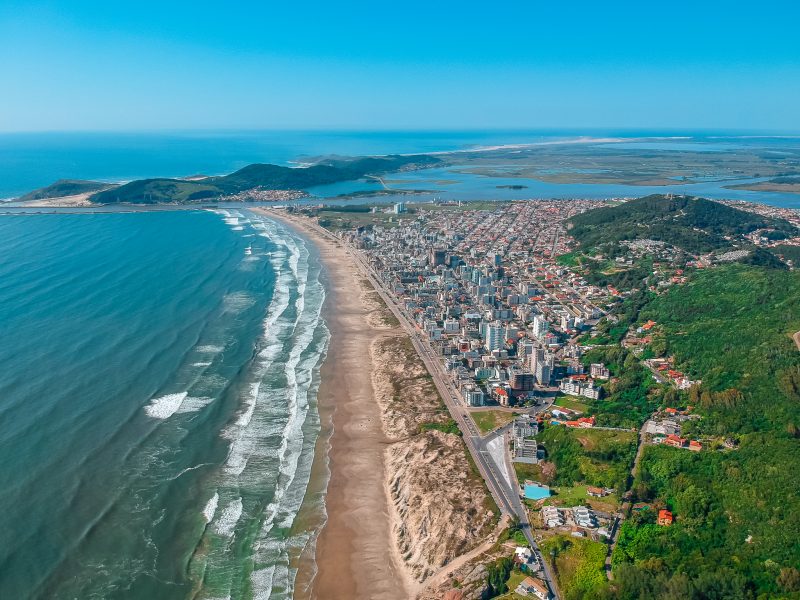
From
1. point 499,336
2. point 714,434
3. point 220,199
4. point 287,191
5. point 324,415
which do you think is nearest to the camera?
point 714,434

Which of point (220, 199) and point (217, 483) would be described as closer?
point (217, 483)

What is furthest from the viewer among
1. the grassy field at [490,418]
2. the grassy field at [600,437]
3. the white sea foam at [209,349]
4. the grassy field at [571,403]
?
the white sea foam at [209,349]

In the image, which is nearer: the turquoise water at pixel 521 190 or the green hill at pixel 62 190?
the green hill at pixel 62 190

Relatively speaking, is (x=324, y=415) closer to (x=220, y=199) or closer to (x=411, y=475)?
(x=411, y=475)

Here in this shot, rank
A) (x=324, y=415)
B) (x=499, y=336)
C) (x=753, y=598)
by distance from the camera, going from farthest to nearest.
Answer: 1. (x=499, y=336)
2. (x=324, y=415)
3. (x=753, y=598)

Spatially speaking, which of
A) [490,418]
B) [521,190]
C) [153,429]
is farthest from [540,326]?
[521,190]

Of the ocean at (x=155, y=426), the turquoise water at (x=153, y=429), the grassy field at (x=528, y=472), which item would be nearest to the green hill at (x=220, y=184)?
the ocean at (x=155, y=426)

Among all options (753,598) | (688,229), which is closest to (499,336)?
(753,598)

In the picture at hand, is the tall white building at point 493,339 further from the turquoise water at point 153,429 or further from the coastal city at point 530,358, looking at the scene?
the turquoise water at point 153,429
